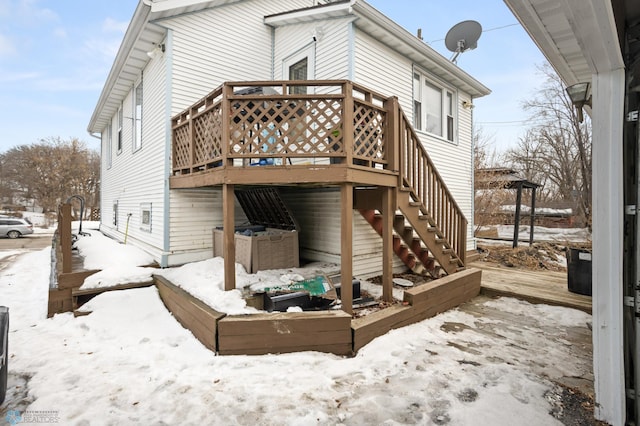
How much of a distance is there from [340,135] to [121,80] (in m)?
7.39

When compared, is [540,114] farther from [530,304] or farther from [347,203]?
[347,203]

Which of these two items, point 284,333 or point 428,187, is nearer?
point 284,333

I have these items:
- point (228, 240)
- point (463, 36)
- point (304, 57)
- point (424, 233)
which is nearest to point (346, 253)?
point (228, 240)

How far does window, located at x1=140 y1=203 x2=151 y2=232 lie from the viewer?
23.1 ft

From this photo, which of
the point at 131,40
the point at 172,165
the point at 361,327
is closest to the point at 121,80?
the point at 131,40

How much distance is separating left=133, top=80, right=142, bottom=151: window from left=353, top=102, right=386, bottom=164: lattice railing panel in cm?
624

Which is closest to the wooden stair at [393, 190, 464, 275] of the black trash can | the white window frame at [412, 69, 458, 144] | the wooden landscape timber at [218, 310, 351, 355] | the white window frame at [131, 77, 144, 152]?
the black trash can

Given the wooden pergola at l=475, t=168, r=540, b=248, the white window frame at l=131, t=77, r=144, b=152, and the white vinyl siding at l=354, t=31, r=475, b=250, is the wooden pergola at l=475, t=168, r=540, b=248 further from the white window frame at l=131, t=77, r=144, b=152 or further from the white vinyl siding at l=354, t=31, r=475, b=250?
the white window frame at l=131, t=77, r=144, b=152

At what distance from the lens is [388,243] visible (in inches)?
178

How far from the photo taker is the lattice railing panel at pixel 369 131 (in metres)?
4.22

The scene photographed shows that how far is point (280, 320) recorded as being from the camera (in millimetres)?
3395

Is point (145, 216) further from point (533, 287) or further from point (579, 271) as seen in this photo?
point (579, 271)

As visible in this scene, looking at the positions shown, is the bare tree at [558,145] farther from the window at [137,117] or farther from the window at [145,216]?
the window at [137,117]

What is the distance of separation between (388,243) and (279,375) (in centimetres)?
235
